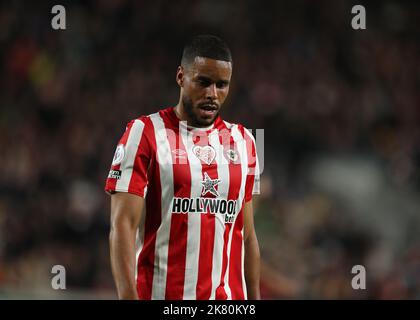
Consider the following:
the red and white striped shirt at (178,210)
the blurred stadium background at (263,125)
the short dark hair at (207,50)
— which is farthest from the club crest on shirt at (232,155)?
the blurred stadium background at (263,125)

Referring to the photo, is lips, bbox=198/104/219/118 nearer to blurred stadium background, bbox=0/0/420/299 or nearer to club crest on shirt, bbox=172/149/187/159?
club crest on shirt, bbox=172/149/187/159

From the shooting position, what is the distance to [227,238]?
3.51 m

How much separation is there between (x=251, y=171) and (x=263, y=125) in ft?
18.4

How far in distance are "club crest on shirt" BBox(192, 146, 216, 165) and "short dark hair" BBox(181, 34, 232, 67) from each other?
391 mm

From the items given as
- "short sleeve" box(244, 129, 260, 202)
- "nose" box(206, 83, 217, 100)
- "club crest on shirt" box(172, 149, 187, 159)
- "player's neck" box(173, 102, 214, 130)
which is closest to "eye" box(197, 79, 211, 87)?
"nose" box(206, 83, 217, 100)

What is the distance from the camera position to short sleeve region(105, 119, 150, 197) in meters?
3.35

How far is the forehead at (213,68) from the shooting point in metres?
3.44

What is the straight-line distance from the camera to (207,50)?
3479 millimetres

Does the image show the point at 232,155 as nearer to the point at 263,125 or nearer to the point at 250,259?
the point at 250,259

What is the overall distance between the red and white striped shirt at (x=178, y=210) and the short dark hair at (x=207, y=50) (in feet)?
1.16

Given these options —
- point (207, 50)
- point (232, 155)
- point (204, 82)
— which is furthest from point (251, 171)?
point (207, 50)

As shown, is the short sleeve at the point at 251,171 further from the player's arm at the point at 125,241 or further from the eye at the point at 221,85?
the player's arm at the point at 125,241
